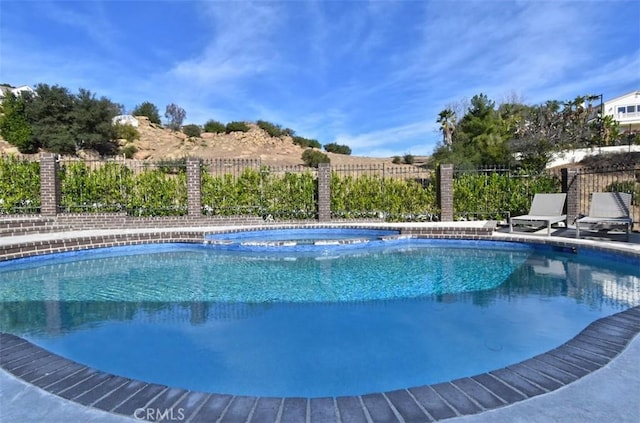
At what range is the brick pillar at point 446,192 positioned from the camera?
42.3 ft

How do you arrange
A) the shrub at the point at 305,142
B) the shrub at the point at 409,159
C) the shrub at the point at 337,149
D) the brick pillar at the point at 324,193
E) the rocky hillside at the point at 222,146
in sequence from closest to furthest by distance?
the brick pillar at the point at 324,193, the rocky hillside at the point at 222,146, the shrub at the point at 409,159, the shrub at the point at 337,149, the shrub at the point at 305,142

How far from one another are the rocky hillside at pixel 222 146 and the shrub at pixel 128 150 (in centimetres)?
46

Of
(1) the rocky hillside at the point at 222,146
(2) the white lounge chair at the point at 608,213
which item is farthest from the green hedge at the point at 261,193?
(1) the rocky hillside at the point at 222,146

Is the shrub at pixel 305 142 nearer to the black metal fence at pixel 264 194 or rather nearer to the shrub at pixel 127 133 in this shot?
the shrub at pixel 127 133

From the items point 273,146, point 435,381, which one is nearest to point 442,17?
point 435,381

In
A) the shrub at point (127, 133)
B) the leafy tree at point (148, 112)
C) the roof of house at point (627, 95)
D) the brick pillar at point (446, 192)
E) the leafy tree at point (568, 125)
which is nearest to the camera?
the brick pillar at point (446, 192)

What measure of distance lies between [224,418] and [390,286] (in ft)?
13.2

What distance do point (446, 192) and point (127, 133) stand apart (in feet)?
129

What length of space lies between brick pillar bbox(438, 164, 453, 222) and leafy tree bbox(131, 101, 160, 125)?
49.9 metres

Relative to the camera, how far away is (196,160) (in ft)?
42.5

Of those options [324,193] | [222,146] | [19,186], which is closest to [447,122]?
[324,193]

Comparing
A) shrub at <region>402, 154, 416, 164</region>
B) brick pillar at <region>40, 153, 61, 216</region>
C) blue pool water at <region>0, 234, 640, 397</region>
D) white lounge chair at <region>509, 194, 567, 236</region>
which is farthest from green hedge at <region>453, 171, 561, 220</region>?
shrub at <region>402, 154, 416, 164</region>

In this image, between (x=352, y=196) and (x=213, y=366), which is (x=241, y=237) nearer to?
(x=352, y=196)

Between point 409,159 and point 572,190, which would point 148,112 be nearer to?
point 409,159
